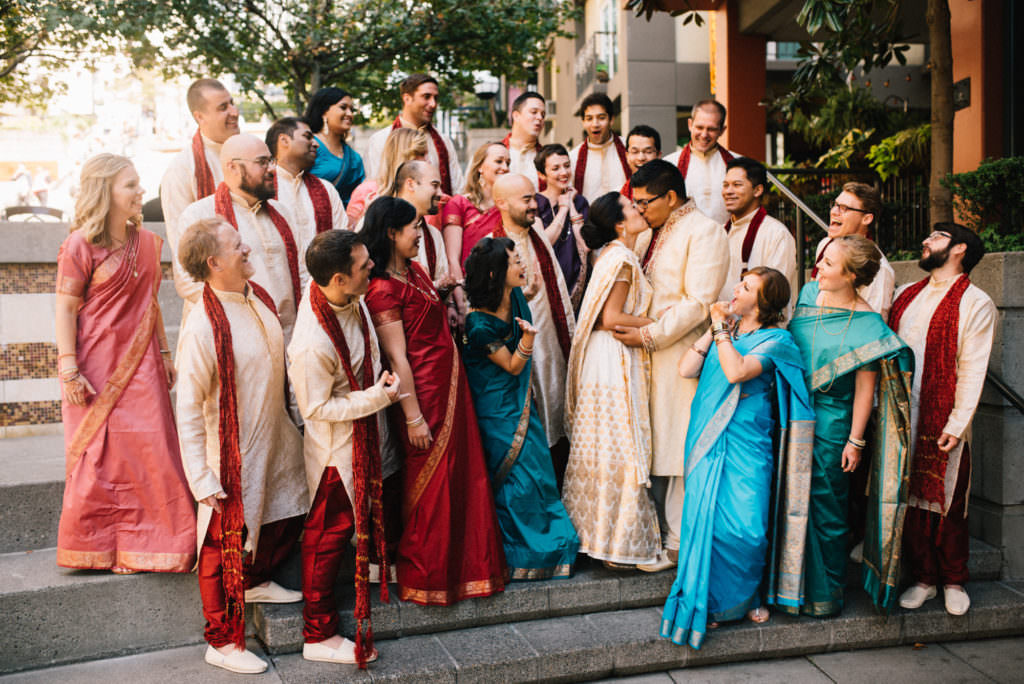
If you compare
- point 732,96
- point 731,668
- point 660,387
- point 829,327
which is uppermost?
point 732,96

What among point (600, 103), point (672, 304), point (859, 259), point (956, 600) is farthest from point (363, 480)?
point (600, 103)

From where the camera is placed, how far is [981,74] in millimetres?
7297

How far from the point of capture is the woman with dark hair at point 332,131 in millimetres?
5008

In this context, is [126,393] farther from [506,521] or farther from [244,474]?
[506,521]

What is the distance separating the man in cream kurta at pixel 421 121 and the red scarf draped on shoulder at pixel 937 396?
2838 mm

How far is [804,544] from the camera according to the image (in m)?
3.75

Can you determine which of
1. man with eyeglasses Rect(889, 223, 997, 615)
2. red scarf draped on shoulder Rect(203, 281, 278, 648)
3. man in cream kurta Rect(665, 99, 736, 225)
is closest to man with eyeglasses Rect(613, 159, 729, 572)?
man with eyeglasses Rect(889, 223, 997, 615)

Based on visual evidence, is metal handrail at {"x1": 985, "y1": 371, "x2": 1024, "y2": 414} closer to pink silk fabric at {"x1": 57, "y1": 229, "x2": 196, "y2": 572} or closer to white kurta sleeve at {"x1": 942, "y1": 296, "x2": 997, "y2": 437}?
white kurta sleeve at {"x1": 942, "y1": 296, "x2": 997, "y2": 437}

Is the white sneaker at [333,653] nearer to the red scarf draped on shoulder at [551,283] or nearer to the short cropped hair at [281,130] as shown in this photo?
the red scarf draped on shoulder at [551,283]

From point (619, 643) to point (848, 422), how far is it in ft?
4.64

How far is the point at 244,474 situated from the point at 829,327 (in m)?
2.59

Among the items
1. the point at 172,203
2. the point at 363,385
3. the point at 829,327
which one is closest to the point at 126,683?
the point at 363,385

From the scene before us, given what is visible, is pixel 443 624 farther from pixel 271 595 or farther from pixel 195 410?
pixel 195 410

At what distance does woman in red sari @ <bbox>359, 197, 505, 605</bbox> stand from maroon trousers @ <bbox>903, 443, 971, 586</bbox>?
6.55 ft
